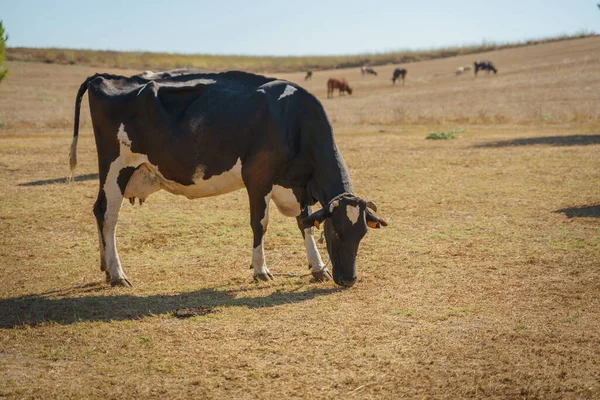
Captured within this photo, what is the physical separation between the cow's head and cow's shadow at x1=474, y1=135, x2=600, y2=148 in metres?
15.0

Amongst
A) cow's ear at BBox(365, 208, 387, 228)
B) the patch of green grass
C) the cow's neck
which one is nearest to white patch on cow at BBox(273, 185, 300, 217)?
the cow's neck

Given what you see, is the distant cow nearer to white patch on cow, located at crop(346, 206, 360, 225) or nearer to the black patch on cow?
the black patch on cow

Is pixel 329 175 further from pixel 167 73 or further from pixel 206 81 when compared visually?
pixel 167 73

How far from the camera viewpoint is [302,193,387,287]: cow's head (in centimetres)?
836

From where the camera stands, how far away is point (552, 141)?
22.9 m

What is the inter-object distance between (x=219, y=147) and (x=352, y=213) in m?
2.13

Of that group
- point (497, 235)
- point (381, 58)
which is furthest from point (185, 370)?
point (381, 58)

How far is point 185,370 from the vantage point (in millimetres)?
6203

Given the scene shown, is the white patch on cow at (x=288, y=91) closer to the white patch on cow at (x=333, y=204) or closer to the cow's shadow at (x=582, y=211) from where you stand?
the white patch on cow at (x=333, y=204)

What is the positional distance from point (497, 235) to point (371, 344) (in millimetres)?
5351

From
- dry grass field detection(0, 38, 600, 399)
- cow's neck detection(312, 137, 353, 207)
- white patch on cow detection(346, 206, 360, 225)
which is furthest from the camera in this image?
cow's neck detection(312, 137, 353, 207)

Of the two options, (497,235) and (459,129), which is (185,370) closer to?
(497,235)

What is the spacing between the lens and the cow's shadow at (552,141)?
73.1 feet

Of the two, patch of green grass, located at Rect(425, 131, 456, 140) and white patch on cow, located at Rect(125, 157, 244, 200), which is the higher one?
white patch on cow, located at Rect(125, 157, 244, 200)
